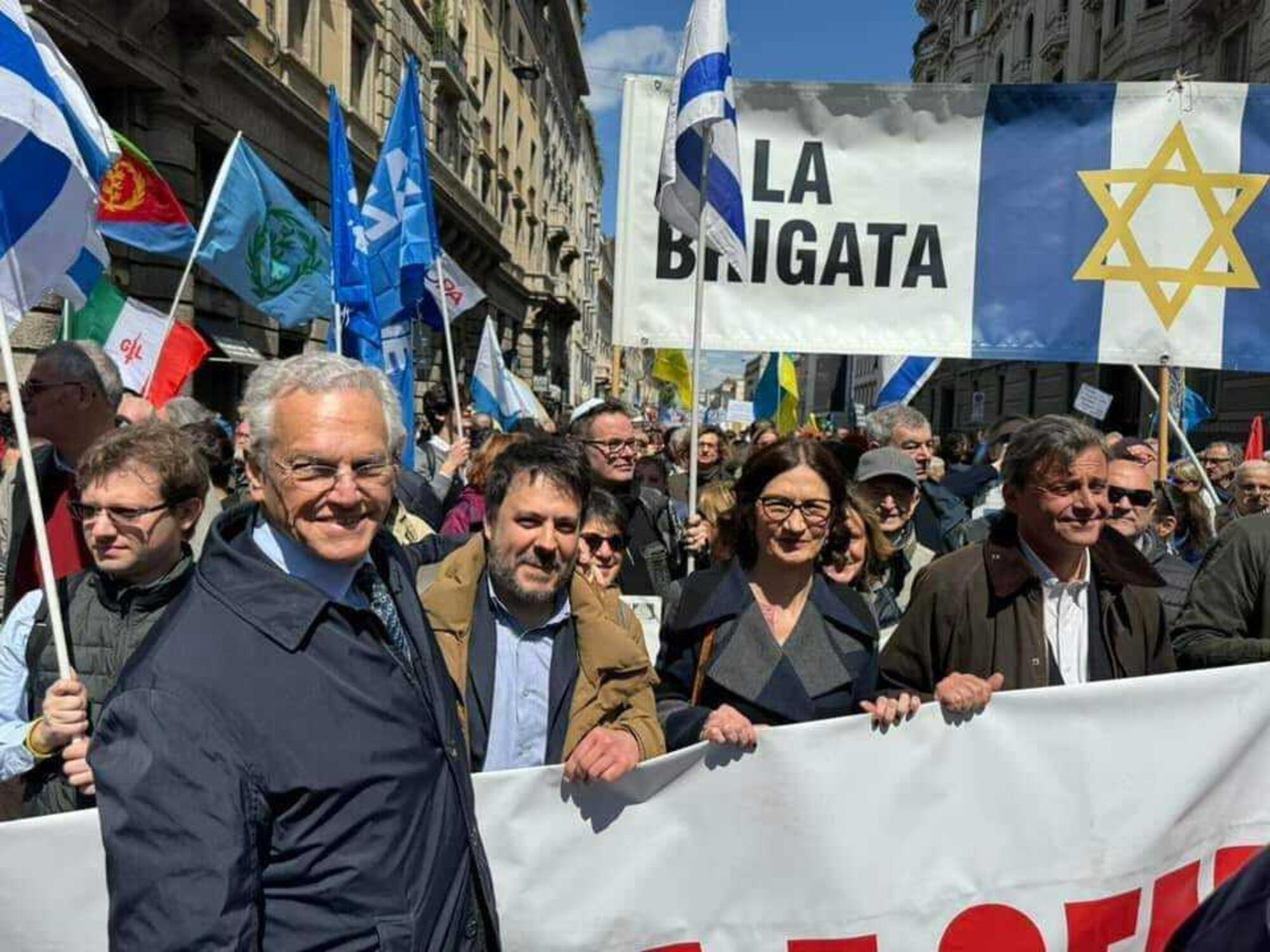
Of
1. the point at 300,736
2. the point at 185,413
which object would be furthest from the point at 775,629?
the point at 185,413

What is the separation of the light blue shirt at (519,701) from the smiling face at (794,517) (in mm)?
649

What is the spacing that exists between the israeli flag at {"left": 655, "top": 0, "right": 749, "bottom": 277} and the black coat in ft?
5.51

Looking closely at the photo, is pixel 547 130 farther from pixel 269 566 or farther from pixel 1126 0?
pixel 269 566

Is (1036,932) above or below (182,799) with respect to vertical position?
below

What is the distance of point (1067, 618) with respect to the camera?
8.84ft

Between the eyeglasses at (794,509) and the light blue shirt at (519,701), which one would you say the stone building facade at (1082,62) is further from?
the light blue shirt at (519,701)

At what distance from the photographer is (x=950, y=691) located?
2.42 m

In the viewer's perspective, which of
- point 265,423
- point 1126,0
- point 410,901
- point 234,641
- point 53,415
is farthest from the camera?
point 1126,0

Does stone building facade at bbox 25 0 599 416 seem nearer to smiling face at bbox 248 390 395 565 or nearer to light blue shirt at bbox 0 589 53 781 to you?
light blue shirt at bbox 0 589 53 781

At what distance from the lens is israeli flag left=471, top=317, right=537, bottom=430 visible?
9844 mm

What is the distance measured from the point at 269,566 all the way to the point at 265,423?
261mm

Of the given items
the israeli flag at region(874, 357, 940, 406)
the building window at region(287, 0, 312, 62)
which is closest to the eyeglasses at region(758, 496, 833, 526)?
the israeli flag at region(874, 357, 940, 406)

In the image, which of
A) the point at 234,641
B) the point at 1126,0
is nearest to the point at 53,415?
the point at 234,641

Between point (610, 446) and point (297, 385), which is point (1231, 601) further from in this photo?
point (297, 385)
